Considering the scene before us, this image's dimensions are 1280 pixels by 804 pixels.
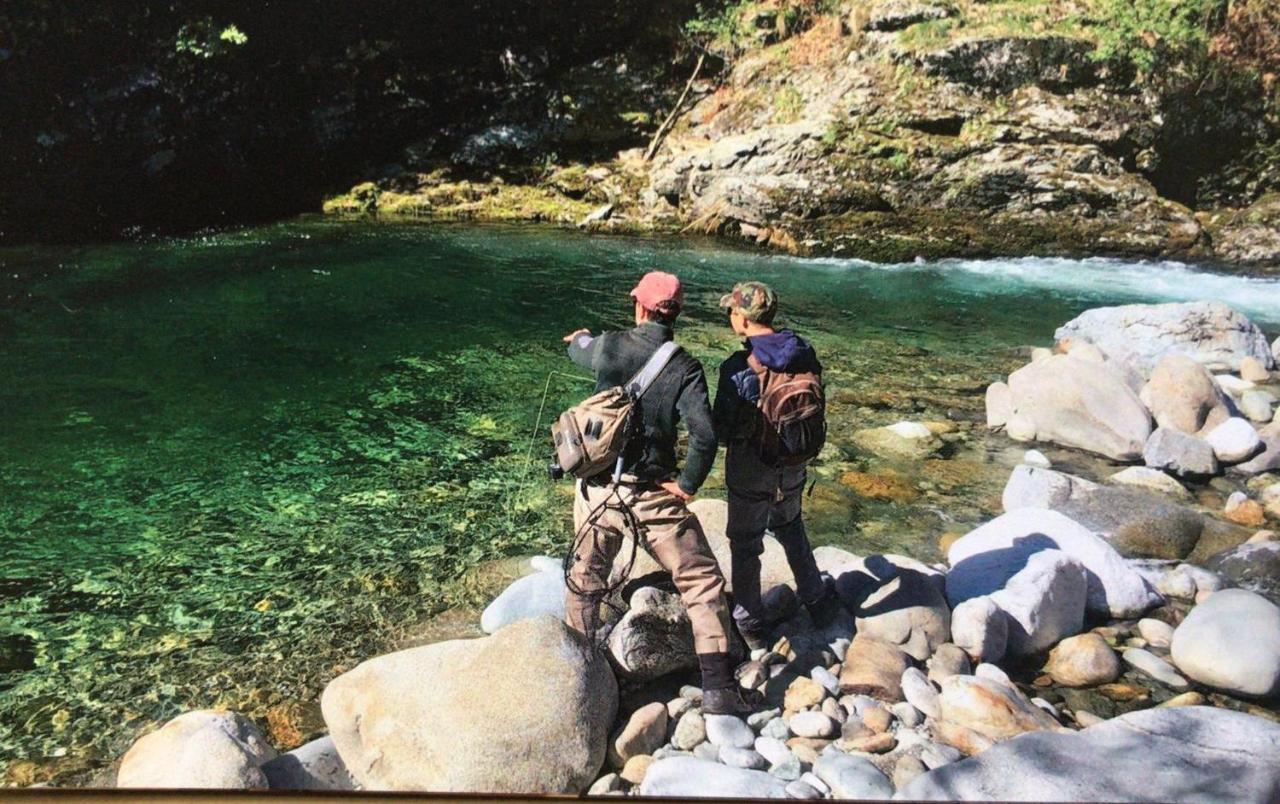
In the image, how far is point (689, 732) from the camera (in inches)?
117

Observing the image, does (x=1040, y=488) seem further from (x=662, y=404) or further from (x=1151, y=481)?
(x=662, y=404)

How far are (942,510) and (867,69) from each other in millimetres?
12675

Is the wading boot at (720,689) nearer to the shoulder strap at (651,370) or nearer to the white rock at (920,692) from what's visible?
the white rock at (920,692)

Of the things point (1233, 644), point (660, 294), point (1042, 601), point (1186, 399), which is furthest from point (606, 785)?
point (1186, 399)

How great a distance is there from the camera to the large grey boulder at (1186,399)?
20.2 feet

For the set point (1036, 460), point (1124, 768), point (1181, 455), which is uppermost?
point (1124, 768)

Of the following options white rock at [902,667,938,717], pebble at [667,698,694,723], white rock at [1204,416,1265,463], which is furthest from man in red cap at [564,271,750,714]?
white rock at [1204,416,1265,463]

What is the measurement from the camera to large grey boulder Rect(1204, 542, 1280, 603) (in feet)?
13.7

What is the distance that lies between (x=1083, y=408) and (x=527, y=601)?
4670 mm

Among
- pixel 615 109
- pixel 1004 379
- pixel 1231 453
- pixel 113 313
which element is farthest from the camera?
pixel 615 109

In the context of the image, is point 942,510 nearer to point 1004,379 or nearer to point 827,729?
point 827,729

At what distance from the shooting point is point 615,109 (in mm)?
18281

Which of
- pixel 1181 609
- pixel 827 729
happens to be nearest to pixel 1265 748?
pixel 827 729

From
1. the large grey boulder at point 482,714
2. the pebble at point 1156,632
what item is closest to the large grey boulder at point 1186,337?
the pebble at point 1156,632
